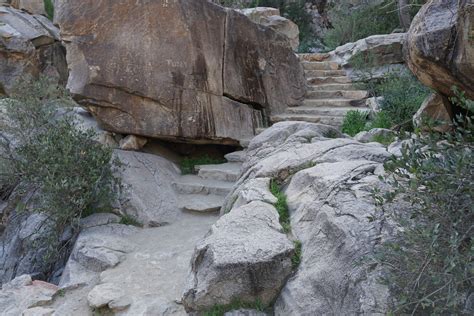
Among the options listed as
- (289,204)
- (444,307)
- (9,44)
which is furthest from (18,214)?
(9,44)

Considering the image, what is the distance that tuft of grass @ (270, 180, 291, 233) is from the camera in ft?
12.0

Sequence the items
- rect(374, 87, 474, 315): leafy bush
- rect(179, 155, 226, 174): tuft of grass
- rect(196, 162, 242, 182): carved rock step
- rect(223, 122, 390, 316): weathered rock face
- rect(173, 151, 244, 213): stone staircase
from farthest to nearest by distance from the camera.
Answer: rect(179, 155, 226, 174): tuft of grass, rect(196, 162, 242, 182): carved rock step, rect(173, 151, 244, 213): stone staircase, rect(223, 122, 390, 316): weathered rock face, rect(374, 87, 474, 315): leafy bush

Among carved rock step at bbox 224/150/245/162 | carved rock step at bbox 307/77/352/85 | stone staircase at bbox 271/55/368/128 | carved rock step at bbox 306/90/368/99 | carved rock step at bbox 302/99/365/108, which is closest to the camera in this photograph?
carved rock step at bbox 224/150/245/162

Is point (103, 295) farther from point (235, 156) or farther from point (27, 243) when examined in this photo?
point (235, 156)

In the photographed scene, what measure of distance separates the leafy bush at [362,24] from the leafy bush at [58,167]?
9.36 m

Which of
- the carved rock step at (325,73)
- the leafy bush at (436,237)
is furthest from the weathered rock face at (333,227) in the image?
the carved rock step at (325,73)

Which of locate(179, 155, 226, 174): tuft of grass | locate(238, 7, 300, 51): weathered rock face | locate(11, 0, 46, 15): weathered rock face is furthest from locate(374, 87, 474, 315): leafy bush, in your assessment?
locate(11, 0, 46, 15): weathered rock face

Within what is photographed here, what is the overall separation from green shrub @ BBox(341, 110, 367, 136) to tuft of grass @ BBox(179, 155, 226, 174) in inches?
86.7

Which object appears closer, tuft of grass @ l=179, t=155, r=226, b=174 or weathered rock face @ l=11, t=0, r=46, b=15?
tuft of grass @ l=179, t=155, r=226, b=174

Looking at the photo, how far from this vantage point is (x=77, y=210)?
5449 mm

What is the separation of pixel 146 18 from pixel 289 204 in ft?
14.4

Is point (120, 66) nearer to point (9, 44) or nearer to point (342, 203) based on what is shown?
point (342, 203)

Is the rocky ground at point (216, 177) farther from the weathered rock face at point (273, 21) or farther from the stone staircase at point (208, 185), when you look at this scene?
the weathered rock face at point (273, 21)

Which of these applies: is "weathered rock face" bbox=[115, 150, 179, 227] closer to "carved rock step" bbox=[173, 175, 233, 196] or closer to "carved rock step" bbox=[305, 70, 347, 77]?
"carved rock step" bbox=[173, 175, 233, 196]
